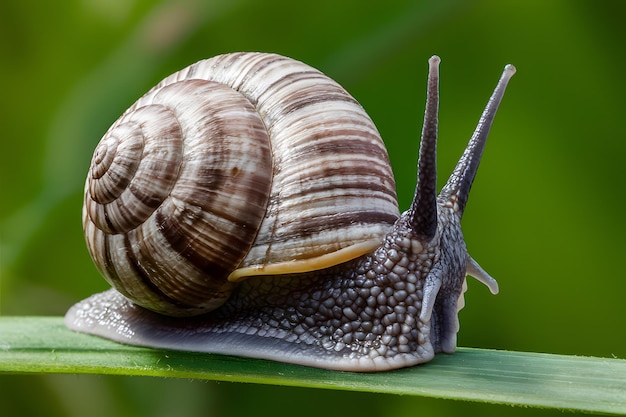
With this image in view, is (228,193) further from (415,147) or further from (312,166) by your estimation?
(415,147)

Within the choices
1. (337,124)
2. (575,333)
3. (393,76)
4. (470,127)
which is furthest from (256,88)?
(575,333)

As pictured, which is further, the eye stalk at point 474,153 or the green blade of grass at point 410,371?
the eye stalk at point 474,153

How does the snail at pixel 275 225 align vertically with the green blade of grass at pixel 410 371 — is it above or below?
above

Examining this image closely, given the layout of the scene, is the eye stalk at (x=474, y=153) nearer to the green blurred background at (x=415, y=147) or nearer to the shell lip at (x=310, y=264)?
the shell lip at (x=310, y=264)

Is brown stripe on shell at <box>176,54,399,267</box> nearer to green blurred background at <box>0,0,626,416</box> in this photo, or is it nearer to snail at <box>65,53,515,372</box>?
snail at <box>65,53,515,372</box>

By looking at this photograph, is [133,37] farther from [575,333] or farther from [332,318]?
[575,333]

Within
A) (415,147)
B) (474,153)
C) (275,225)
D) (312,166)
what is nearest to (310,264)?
(275,225)

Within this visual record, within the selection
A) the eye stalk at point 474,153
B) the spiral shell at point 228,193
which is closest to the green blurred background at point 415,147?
the eye stalk at point 474,153
